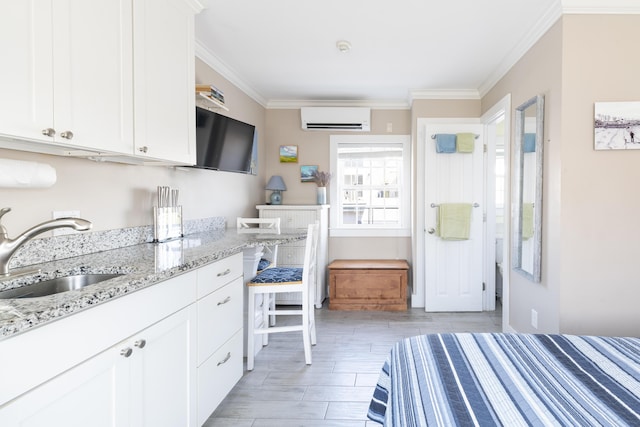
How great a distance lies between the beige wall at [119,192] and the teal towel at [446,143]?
2.18 meters

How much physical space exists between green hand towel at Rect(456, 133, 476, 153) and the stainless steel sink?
11.6ft

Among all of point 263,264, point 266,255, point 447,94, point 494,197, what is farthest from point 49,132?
point 494,197

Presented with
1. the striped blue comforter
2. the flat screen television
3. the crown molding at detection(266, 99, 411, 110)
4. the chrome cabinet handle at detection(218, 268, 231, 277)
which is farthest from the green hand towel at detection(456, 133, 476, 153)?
the chrome cabinet handle at detection(218, 268, 231, 277)

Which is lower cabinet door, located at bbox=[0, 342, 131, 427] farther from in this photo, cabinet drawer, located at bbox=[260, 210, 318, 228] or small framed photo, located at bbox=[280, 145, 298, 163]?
small framed photo, located at bbox=[280, 145, 298, 163]

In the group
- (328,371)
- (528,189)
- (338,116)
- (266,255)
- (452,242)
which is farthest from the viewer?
(338,116)

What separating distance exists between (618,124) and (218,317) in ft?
8.76

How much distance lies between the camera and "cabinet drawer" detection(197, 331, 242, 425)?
5.88ft

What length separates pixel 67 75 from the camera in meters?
1.37

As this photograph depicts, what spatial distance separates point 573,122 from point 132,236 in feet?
9.34

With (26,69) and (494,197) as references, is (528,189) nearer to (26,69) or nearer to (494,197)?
(494,197)

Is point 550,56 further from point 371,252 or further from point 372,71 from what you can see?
point 371,252

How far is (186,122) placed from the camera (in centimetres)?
222

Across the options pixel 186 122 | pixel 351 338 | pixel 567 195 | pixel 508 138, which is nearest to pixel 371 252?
pixel 351 338

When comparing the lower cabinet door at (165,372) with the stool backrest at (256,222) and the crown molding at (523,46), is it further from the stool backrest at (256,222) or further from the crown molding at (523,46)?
the crown molding at (523,46)
